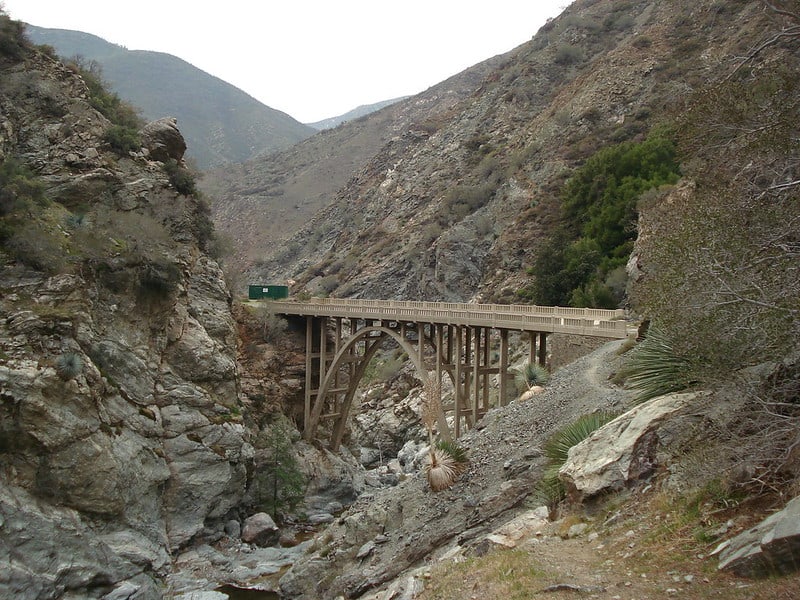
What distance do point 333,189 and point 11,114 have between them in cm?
8781

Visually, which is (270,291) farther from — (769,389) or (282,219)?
(282,219)

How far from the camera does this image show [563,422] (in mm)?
13648

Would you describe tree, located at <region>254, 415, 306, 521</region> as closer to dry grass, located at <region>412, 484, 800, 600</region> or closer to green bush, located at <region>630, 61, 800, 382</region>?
dry grass, located at <region>412, 484, 800, 600</region>

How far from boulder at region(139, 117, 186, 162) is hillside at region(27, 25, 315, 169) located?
12234cm

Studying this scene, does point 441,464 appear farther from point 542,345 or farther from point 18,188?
point 18,188

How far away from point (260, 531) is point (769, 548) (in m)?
21.2

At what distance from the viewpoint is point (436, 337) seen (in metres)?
27.9

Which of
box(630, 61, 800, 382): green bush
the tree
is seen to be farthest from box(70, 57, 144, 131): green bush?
box(630, 61, 800, 382): green bush

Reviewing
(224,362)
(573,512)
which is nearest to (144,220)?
(224,362)

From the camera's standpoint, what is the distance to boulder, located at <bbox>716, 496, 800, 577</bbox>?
215 inches

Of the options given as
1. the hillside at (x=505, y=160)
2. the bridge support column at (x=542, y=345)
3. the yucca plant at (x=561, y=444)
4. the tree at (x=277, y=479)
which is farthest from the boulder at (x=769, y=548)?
the hillside at (x=505, y=160)

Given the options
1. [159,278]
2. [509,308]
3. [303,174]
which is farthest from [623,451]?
[303,174]

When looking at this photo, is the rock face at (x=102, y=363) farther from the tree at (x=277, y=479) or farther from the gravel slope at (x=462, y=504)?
the gravel slope at (x=462, y=504)

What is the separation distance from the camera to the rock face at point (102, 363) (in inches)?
674
